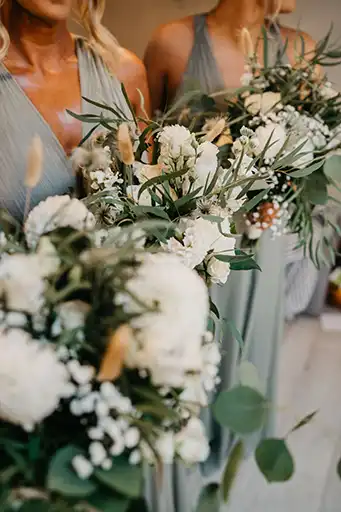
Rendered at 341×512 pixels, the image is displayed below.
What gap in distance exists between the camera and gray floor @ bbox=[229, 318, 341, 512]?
141 cm

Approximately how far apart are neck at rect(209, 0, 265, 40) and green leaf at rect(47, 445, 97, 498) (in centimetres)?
120

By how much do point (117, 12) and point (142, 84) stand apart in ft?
2.94

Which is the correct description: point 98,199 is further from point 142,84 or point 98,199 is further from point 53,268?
point 142,84

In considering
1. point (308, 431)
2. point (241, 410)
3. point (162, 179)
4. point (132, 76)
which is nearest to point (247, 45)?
point (132, 76)

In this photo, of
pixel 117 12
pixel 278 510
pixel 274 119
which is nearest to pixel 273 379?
pixel 278 510

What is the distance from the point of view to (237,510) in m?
1.37

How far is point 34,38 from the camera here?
97 centimetres

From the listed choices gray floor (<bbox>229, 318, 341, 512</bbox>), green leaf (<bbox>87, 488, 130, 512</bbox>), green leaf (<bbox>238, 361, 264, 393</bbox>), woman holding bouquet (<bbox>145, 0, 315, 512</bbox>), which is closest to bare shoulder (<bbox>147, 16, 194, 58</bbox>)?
woman holding bouquet (<bbox>145, 0, 315, 512</bbox>)

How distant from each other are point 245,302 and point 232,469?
0.89 m

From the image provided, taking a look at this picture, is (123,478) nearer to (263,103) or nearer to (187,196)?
(187,196)

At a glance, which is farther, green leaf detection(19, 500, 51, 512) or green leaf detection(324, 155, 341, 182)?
green leaf detection(324, 155, 341, 182)

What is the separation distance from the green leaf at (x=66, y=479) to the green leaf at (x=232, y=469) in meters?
0.11

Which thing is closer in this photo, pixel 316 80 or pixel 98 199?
pixel 98 199

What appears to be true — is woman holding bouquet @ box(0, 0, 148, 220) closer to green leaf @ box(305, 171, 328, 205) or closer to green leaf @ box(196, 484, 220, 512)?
green leaf @ box(305, 171, 328, 205)
